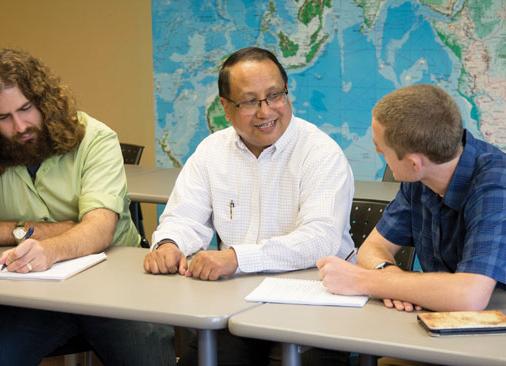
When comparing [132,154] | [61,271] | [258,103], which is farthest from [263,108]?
[132,154]

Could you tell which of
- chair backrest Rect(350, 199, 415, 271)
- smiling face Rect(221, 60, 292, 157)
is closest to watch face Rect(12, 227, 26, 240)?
smiling face Rect(221, 60, 292, 157)

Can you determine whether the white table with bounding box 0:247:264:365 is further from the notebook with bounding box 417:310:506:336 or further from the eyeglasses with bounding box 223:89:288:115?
the eyeglasses with bounding box 223:89:288:115

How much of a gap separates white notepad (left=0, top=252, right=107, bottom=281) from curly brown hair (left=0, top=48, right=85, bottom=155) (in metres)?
0.47

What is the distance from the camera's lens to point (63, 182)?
2922 mm

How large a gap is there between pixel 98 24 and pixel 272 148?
3345 mm

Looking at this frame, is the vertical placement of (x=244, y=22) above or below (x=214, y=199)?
above

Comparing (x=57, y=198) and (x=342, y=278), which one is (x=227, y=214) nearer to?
(x=57, y=198)

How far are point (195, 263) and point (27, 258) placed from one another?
530 mm

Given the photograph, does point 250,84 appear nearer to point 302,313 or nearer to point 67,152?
point 67,152

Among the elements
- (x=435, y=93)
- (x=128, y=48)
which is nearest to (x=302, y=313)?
(x=435, y=93)

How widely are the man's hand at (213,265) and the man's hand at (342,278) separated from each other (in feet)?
1.02

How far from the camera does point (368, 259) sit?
2.42 m

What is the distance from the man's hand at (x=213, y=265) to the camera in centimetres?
235

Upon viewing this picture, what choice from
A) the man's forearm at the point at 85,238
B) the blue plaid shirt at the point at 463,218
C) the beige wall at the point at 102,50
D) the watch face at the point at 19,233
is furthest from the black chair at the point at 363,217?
the beige wall at the point at 102,50
